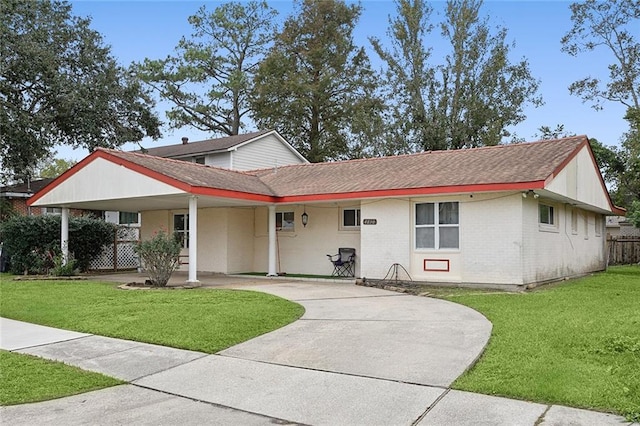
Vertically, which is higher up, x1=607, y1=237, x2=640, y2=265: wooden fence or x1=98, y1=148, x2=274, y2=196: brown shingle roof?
x1=98, y1=148, x2=274, y2=196: brown shingle roof

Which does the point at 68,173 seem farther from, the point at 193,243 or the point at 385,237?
the point at 385,237

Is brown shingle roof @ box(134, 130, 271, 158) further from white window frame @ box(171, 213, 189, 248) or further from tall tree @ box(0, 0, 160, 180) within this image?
white window frame @ box(171, 213, 189, 248)

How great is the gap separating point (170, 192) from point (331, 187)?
463 cm

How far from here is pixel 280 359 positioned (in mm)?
6332

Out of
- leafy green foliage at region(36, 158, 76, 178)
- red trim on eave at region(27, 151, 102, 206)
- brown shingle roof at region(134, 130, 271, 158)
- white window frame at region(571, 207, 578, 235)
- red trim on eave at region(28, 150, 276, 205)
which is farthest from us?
leafy green foliage at region(36, 158, 76, 178)

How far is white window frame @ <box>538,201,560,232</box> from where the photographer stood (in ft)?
46.2

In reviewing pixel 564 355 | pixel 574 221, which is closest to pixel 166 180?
pixel 564 355

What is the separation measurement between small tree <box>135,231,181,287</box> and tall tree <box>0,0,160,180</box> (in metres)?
15.2

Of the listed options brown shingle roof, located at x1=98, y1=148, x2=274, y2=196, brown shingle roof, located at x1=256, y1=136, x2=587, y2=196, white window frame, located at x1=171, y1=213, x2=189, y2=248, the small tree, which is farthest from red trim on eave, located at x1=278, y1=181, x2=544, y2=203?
white window frame, located at x1=171, y1=213, x2=189, y2=248

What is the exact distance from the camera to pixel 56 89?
26062 mm

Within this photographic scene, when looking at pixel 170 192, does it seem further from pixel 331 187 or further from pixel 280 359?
pixel 280 359

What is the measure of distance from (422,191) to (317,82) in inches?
970

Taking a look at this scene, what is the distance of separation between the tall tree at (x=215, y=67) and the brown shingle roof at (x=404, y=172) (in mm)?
22454

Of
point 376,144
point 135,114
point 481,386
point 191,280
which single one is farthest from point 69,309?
point 376,144
